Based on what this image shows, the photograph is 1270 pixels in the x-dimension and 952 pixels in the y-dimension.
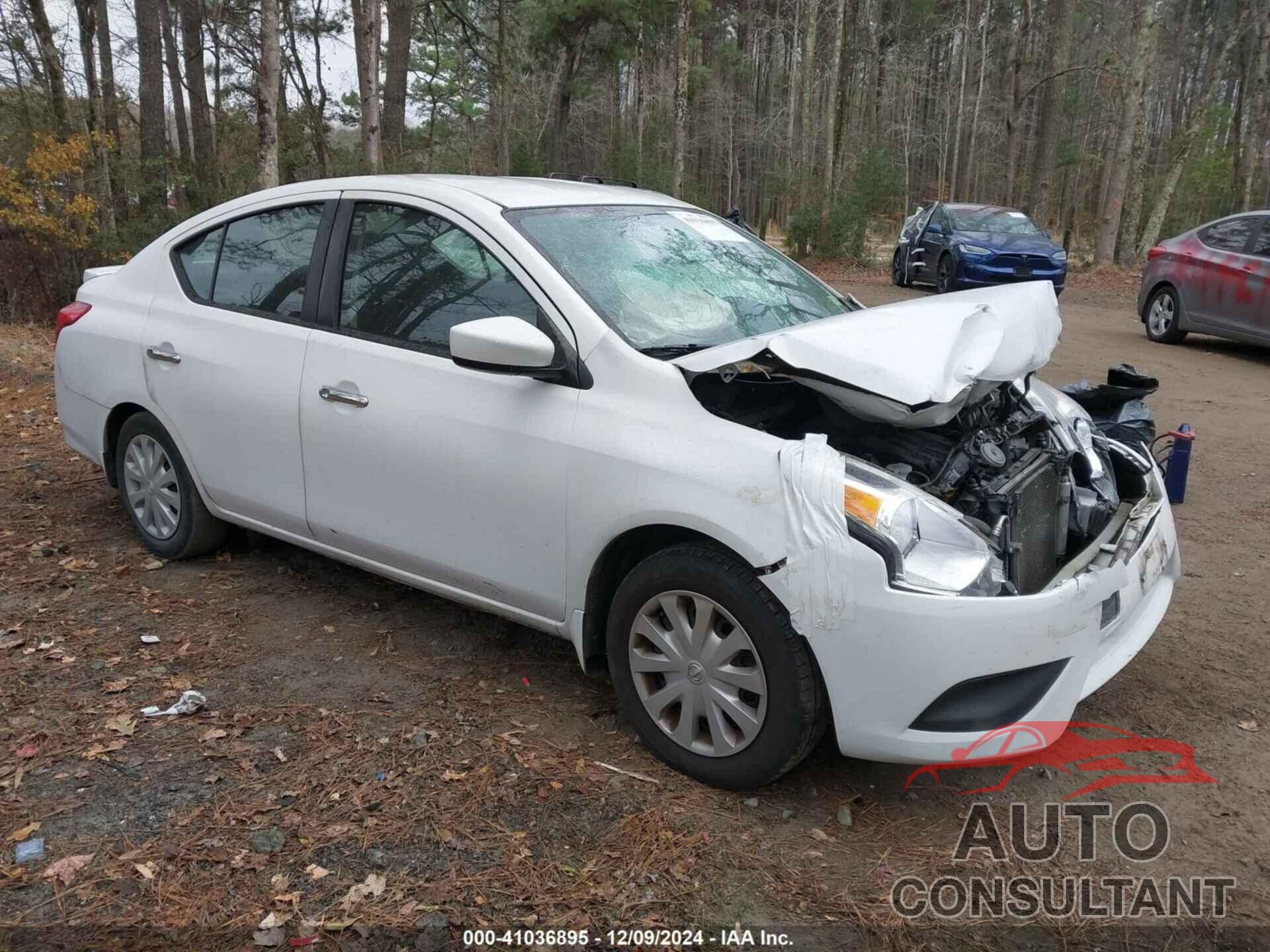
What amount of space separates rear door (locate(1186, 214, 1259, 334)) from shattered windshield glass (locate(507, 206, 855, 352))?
837 centimetres

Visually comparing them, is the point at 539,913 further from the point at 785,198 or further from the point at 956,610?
the point at 785,198

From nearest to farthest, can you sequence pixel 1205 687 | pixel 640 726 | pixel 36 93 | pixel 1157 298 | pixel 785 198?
1. pixel 640 726
2. pixel 1205 687
3. pixel 1157 298
4. pixel 36 93
5. pixel 785 198

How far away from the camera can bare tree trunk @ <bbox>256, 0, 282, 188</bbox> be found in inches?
435

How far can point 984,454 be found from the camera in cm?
324

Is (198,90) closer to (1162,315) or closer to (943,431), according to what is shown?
(1162,315)

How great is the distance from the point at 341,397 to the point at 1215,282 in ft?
34.2

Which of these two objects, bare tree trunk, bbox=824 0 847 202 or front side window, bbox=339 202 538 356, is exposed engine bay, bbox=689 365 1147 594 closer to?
front side window, bbox=339 202 538 356

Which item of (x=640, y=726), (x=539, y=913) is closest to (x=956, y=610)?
(x=640, y=726)

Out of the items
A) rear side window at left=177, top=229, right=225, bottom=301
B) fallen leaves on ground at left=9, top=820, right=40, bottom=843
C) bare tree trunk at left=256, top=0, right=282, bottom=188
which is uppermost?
bare tree trunk at left=256, top=0, right=282, bottom=188

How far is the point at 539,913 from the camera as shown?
258cm

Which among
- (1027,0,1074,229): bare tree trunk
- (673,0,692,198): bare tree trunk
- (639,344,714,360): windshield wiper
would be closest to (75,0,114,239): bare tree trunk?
(673,0,692,198): bare tree trunk

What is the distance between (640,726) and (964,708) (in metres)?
1.01

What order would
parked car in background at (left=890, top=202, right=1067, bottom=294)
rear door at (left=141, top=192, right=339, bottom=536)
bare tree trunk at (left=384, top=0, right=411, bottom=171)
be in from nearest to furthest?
1. rear door at (left=141, top=192, right=339, bottom=536)
2. parked car in background at (left=890, top=202, right=1067, bottom=294)
3. bare tree trunk at (left=384, top=0, right=411, bottom=171)

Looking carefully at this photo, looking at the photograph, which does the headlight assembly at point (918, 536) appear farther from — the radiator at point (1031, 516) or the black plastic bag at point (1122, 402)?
the black plastic bag at point (1122, 402)
